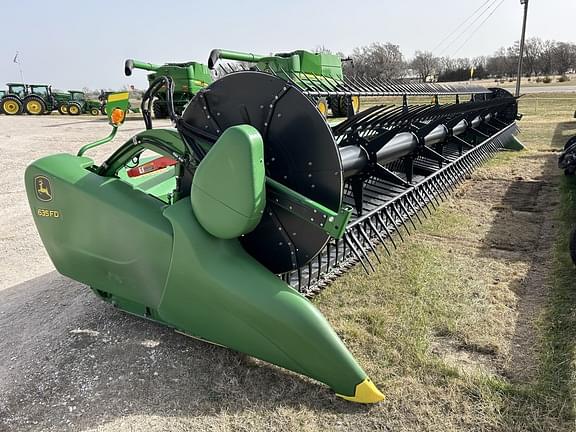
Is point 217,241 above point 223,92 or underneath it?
underneath

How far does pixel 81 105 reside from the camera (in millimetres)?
24984

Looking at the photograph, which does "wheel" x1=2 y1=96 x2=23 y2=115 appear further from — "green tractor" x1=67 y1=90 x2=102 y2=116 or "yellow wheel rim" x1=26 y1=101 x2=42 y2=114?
"green tractor" x1=67 y1=90 x2=102 y2=116

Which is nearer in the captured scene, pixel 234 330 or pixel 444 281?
pixel 234 330

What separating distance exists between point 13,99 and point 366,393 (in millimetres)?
26107

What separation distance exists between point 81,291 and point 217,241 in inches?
73.1

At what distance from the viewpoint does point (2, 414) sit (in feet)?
7.66

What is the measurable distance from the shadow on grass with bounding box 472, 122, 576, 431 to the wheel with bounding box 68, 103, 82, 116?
A: 24.0 meters

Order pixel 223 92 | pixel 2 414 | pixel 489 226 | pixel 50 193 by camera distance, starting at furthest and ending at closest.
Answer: pixel 489 226 → pixel 50 193 → pixel 223 92 → pixel 2 414

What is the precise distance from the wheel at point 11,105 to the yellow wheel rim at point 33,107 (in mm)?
355

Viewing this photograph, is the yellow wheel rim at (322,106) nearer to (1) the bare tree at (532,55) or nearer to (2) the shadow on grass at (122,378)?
(2) the shadow on grass at (122,378)

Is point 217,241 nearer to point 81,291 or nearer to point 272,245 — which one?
point 272,245

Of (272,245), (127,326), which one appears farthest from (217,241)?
(127,326)

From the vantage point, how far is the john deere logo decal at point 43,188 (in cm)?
293

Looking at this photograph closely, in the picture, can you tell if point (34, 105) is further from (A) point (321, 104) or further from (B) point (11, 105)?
(A) point (321, 104)
